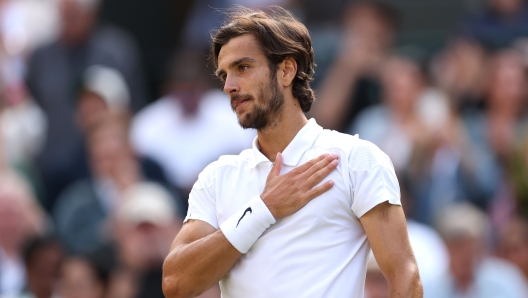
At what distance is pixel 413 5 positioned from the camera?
11.0 m

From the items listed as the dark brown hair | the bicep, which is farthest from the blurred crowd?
the bicep

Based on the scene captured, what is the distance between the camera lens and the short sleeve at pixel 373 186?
3705 mm

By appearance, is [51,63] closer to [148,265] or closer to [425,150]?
[148,265]

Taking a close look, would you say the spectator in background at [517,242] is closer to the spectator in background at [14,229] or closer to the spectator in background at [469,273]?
the spectator in background at [469,273]

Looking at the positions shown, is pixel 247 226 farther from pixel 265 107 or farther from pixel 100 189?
Result: pixel 100 189

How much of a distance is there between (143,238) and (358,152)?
3.95m

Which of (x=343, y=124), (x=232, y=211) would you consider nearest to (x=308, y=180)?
(x=232, y=211)

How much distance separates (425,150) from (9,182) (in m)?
3.48

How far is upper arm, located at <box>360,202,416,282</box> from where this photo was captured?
368cm

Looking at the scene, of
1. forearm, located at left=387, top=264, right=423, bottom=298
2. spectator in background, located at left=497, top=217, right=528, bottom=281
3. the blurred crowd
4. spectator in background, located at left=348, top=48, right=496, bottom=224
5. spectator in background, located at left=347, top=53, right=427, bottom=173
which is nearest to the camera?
Answer: forearm, located at left=387, top=264, right=423, bottom=298

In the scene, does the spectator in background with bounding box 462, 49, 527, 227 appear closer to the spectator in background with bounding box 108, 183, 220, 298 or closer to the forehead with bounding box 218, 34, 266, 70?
the spectator in background with bounding box 108, 183, 220, 298

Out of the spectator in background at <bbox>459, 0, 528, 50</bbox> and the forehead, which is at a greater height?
the forehead

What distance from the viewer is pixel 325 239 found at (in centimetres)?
380

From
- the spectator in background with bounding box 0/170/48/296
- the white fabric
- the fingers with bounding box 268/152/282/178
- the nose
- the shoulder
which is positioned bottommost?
the spectator in background with bounding box 0/170/48/296
